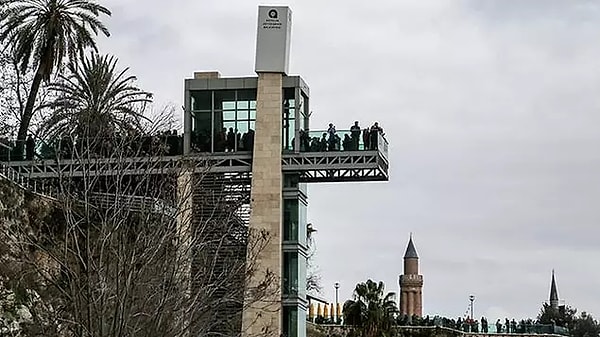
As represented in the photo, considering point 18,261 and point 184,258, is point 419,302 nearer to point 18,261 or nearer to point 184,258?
point 18,261

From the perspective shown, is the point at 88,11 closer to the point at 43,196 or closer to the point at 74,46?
the point at 74,46

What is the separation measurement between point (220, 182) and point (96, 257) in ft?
83.1

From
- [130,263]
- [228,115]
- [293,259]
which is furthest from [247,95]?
[130,263]

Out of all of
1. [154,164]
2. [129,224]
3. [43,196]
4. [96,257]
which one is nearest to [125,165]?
[129,224]

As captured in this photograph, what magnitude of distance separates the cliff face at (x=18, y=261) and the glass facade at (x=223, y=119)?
788 centimetres

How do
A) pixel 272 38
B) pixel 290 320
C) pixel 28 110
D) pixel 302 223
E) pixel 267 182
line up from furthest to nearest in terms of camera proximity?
pixel 28 110 < pixel 302 223 < pixel 272 38 < pixel 267 182 < pixel 290 320

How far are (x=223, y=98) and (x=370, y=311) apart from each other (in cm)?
2108

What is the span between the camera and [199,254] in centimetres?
4144

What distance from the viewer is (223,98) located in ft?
198

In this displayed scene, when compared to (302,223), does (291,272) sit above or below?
below

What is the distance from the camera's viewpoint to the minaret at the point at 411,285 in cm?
17025

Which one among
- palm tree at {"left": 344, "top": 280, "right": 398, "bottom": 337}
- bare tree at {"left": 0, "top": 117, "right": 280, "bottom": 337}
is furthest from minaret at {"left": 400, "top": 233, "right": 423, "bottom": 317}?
bare tree at {"left": 0, "top": 117, "right": 280, "bottom": 337}

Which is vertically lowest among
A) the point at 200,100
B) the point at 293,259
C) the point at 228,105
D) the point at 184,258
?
the point at 184,258

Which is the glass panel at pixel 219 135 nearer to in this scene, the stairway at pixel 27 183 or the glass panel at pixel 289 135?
the glass panel at pixel 289 135
